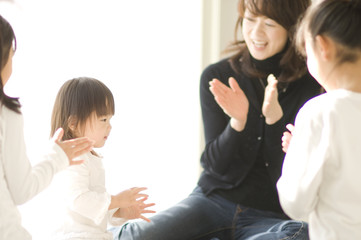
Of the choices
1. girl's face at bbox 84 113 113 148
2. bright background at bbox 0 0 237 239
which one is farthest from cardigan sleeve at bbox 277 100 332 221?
bright background at bbox 0 0 237 239

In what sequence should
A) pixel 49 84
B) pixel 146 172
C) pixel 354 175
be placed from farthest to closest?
pixel 146 172
pixel 49 84
pixel 354 175

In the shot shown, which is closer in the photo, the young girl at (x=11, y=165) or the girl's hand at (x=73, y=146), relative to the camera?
the young girl at (x=11, y=165)

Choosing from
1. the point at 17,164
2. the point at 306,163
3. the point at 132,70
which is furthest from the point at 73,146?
the point at 132,70

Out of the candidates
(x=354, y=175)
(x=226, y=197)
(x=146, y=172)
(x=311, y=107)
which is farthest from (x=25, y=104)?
(x=354, y=175)

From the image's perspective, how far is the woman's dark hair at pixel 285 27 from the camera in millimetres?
1797

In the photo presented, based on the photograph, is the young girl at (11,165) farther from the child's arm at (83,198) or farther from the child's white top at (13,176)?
the child's arm at (83,198)

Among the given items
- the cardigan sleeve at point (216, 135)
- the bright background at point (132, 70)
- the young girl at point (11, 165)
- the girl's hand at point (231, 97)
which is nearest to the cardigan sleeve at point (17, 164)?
the young girl at point (11, 165)

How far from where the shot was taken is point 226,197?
190 centimetres

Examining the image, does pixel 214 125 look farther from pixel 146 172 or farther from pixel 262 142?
pixel 146 172

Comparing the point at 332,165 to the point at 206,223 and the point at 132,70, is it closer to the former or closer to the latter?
the point at 206,223

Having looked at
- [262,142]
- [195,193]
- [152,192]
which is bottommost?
[152,192]

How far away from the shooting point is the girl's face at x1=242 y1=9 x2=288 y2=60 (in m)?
1.83

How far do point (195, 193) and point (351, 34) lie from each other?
1006 millimetres

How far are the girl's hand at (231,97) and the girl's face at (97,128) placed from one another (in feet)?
1.23
